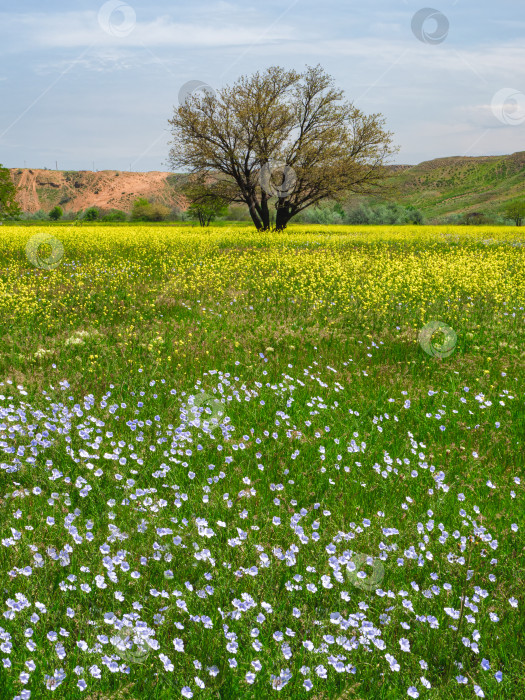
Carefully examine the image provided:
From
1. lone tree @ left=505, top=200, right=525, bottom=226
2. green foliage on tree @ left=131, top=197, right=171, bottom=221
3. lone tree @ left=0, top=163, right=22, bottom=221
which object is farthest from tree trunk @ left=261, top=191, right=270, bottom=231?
green foliage on tree @ left=131, top=197, right=171, bottom=221

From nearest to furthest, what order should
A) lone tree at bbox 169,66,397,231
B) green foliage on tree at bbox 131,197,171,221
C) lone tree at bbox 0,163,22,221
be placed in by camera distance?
lone tree at bbox 169,66,397,231
lone tree at bbox 0,163,22,221
green foliage on tree at bbox 131,197,171,221

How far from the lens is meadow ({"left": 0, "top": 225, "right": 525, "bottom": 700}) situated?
2600mm

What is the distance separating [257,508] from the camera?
160 inches

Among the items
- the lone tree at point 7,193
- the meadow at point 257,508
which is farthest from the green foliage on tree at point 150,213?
the meadow at point 257,508

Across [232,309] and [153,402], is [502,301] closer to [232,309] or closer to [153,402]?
[232,309]

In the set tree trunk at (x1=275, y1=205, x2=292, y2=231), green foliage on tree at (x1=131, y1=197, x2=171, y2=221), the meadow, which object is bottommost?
the meadow

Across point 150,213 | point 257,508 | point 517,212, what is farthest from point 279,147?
point 150,213

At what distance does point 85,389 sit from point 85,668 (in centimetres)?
390

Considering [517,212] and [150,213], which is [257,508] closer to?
[517,212]

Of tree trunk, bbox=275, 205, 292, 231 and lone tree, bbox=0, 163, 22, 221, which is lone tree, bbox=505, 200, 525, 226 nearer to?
tree trunk, bbox=275, 205, 292, 231

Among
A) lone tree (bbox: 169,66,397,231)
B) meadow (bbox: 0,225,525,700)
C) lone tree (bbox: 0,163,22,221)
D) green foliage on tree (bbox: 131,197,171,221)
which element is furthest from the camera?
green foliage on tree (bbox: 131,197,171,221)

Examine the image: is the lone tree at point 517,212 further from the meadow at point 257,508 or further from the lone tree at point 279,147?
the meadow at point 257,508

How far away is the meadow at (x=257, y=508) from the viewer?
260 cm

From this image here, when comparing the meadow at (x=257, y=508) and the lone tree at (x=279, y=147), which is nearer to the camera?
the meadow at (x=257, y=508)
